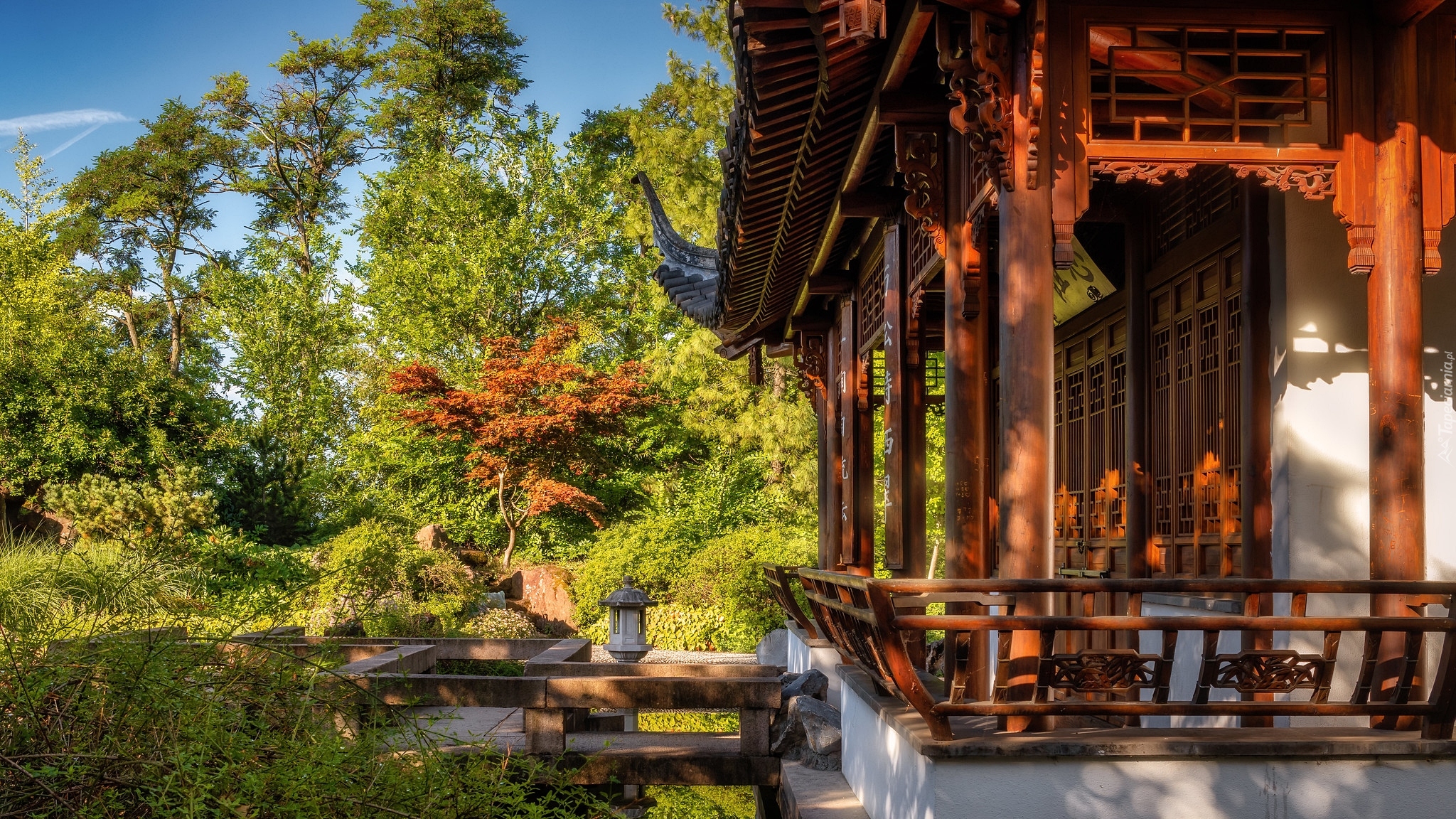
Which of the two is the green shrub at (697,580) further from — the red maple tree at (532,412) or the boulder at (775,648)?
the boulder at (775,648)

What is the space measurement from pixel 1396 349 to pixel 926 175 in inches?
84.2

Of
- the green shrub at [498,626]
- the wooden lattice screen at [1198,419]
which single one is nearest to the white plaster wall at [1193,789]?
the wooden lattice screen at [1198,419]

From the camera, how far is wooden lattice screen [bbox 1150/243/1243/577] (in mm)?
6027

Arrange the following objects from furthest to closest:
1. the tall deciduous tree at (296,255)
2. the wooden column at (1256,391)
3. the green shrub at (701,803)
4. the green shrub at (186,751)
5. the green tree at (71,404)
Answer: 1. the tall deciduous tree at (296,255)
2. the green tree at (71,404)
3. the green shrub at (701,803)
4. the wooden column at (1256,391)
5. the green shrub at (186,751)

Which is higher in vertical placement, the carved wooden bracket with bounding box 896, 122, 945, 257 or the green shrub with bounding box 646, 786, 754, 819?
the carved wooden bracket with bounding box 896, 122, 945, 257

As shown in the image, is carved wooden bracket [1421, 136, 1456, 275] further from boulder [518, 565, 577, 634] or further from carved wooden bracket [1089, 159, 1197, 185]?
boulder [518, 565, 577, 634]

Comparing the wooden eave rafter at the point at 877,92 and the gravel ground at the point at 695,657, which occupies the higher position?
the wooden eave rafter at the point at 877,92

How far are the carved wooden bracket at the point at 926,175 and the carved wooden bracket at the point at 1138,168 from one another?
1.26 metres

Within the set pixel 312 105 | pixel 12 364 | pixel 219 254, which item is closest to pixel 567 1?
pixel 312 105

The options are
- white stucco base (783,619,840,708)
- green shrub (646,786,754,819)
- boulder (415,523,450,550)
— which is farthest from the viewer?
boulder (415,523,450,550)

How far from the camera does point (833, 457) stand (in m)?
11.5

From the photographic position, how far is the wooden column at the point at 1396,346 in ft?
14.7

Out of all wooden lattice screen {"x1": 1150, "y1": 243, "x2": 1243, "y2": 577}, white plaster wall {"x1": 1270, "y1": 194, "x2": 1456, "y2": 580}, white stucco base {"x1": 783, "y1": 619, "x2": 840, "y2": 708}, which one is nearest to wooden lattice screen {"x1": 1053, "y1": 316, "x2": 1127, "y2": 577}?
wooden lattice screen {"x1": 1150, "y1": 243, "x2": 1243, "y2": 577}

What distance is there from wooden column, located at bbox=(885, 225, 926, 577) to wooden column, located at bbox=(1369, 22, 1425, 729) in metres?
2.94
